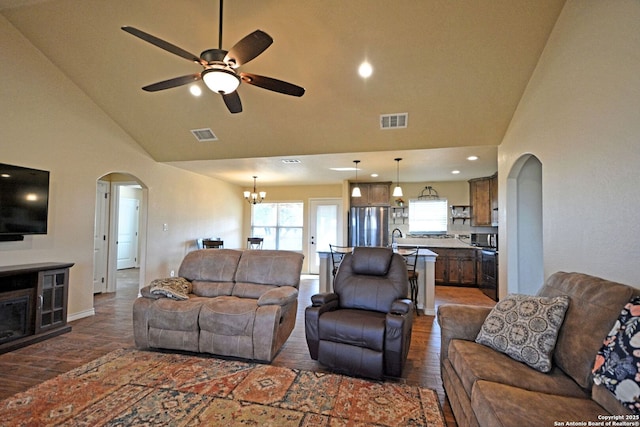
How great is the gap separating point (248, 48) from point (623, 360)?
265 centimetres

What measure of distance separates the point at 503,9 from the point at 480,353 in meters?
2.86

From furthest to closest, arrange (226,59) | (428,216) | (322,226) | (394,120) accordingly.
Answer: (322,226), (428,216), (394,120), (226,59)

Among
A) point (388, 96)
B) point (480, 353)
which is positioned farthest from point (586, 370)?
point (388, 96)

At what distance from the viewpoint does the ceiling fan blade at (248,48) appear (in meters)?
1.99

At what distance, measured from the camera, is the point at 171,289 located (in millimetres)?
3006

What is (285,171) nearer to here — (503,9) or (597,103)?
(503,9)

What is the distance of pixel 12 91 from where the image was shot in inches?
130

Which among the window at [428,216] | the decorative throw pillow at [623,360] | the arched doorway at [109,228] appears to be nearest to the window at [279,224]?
the window at [428,216]

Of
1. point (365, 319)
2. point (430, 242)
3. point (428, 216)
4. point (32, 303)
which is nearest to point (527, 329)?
point (365, 319)

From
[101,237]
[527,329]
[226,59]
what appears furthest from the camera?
[101,237]

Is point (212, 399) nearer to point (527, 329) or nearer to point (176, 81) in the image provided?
point (527, 329)

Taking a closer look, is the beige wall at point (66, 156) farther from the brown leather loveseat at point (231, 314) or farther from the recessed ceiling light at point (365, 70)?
the recessed ceiling light at point (365, 70)

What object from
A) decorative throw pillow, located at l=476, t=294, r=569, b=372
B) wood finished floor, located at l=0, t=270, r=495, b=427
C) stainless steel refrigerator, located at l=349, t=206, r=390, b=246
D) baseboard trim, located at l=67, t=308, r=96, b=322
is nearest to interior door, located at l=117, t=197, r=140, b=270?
wood finished floor, located at l=0, t=270, r=495, b=427

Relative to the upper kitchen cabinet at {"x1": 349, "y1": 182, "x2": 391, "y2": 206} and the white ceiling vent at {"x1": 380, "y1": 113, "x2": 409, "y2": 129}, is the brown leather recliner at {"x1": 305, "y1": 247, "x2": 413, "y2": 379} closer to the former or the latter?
the white ceiling vent at {"x1": 380, "y1": 113, "x2": 409, "y2": 129}
